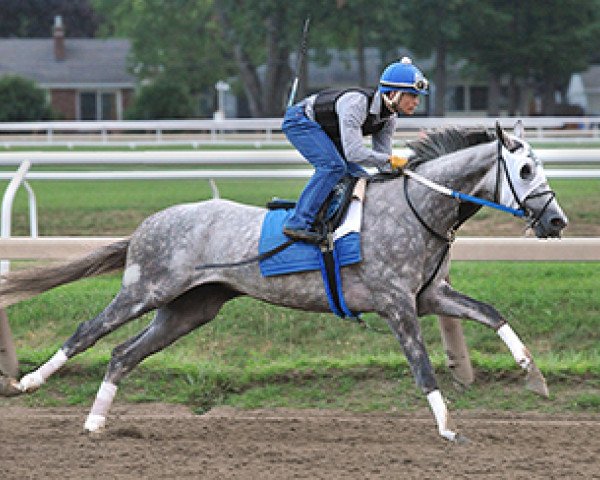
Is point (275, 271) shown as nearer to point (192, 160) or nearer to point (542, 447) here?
point (542, 447)

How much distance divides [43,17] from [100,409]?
55248 mm

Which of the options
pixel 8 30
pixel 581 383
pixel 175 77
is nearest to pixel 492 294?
pixel 581 383

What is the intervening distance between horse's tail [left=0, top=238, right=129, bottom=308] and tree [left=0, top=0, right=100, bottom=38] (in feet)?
175

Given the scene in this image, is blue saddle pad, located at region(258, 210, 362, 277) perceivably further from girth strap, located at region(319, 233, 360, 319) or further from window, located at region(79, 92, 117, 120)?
window, located at region(79, 92, 117, 120)

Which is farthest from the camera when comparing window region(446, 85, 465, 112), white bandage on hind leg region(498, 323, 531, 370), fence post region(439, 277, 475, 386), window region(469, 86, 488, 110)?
window region(469, 86, 488, 110)

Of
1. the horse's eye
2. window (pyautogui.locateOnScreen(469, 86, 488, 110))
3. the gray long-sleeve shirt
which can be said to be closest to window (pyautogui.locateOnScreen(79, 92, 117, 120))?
window (pyautogui.locateOnScreen(469, 86, 488, 110))

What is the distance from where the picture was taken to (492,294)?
818 cm

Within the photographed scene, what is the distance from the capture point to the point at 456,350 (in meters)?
6.79

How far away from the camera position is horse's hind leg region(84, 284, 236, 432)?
20.9 feet

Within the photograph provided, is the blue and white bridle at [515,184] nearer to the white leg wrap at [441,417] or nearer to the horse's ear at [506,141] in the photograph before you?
the horse's ear at [506,141]

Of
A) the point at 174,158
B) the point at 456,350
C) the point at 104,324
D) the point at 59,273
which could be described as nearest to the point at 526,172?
the point at 456,350

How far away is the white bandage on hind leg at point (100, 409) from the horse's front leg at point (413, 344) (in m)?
1.46

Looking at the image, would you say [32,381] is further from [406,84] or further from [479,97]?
[479,97]

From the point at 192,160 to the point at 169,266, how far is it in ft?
7.16
